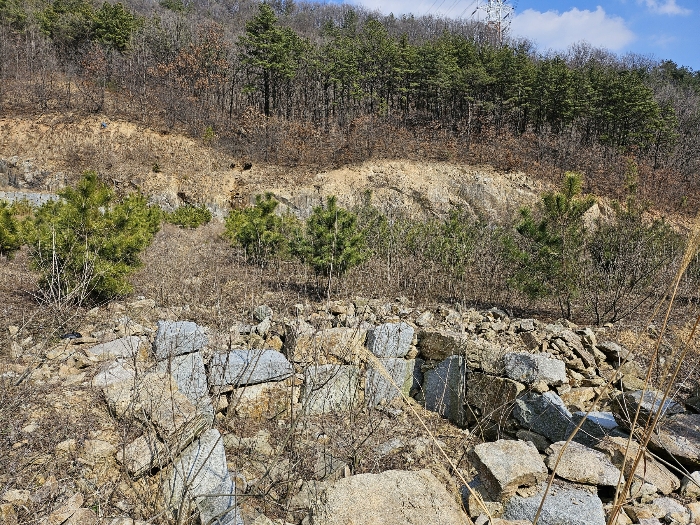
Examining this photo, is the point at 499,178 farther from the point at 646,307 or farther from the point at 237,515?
the point at 237,515

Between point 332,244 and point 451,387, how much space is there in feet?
12.3

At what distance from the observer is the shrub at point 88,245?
5.71m

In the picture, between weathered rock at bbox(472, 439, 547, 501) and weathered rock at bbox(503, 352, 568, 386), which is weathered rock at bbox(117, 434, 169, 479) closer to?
weathered rock at bbox(472, 439, 547, 501)

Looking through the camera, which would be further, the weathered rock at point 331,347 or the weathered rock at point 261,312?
the weathered rock at point 261,312

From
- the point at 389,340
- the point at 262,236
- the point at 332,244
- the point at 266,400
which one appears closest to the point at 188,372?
the point at 266,400

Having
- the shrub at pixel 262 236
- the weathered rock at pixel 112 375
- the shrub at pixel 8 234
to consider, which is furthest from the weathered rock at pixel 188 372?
the shrub at pixel 8 234

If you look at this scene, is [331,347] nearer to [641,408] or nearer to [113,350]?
[113,350]

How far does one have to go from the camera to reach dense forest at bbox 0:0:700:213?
24.9 meters

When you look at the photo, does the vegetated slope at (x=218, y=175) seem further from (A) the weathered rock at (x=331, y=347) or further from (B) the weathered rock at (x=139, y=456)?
(B) the weathered rock at (x=139, y=456)

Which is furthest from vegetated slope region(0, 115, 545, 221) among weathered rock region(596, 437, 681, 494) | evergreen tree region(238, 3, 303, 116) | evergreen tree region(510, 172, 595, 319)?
weathered rock region(596, 437, 681, 494)

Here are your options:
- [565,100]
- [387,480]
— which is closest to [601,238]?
[387,480]

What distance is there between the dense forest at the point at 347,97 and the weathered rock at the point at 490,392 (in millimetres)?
19900

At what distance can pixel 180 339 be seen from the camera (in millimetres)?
4332

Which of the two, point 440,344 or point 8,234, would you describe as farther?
point 8,234
